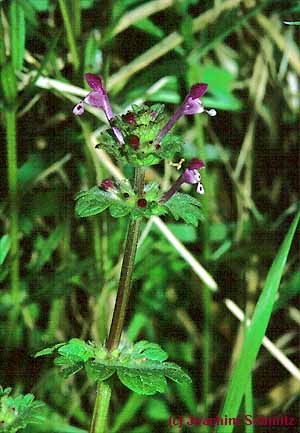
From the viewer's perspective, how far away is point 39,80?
5.53 feet

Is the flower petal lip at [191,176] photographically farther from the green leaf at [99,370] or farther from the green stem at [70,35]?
the green stem at [70,35]

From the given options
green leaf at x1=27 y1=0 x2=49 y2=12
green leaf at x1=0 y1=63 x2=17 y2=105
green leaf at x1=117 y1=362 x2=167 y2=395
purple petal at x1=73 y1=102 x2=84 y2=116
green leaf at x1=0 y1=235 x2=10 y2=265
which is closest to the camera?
green leaf at x1=117 y1=362 x2=167 y2=395

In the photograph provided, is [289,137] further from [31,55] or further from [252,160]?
[31,55]

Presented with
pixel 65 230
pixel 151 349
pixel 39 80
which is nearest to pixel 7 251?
pixel 65 230

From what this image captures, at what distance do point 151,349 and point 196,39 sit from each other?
3.43 feet

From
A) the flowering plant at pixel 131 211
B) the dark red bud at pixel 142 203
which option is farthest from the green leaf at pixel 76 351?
the dark red bud at pixel 142 203

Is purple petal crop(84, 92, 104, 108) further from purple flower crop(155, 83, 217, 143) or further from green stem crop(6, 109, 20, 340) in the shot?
green stem crop(6, 109, 20, 340)

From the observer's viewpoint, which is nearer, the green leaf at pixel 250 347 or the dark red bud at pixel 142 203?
the dark red bud at pixel 142 203

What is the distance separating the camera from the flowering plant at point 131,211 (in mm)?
1025

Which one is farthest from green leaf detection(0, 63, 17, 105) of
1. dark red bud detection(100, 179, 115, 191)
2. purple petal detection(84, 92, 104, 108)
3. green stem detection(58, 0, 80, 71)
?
dark red bud detection(100, 179, 115, 191)

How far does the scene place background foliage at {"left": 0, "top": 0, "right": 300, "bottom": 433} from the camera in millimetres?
1737

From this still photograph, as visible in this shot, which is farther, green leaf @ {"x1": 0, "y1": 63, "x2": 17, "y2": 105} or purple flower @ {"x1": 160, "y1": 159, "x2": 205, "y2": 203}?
green leaf @ {"x1": 0, "y1": 63, "x2": 17, "y2": 105}

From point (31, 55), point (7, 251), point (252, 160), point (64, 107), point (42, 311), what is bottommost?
point (42, 311)

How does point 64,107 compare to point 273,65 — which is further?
point 273,65
